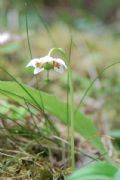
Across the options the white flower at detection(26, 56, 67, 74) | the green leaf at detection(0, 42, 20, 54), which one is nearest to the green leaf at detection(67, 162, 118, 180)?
the white flower at detection(26, 56, 67, 74)

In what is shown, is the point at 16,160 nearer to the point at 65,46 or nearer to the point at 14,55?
the point at 14,55

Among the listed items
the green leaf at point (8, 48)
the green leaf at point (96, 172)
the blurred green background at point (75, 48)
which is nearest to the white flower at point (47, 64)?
the blurred green background at point (75, 48)

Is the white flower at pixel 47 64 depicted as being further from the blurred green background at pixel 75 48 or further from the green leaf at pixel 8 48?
the green leaf at pixel 8 48

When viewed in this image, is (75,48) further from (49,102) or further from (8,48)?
(49,102)

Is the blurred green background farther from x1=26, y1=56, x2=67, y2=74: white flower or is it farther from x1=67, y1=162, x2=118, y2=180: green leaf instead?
x1=67, y1=162, x2=118, y2=180: green leaf

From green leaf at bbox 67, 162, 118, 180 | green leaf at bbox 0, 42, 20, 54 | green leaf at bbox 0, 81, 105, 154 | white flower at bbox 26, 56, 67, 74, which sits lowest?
green leaf at bbox 67, 162, 118, 180

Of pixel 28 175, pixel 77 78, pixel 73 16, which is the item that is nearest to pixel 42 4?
pixel 73 16
